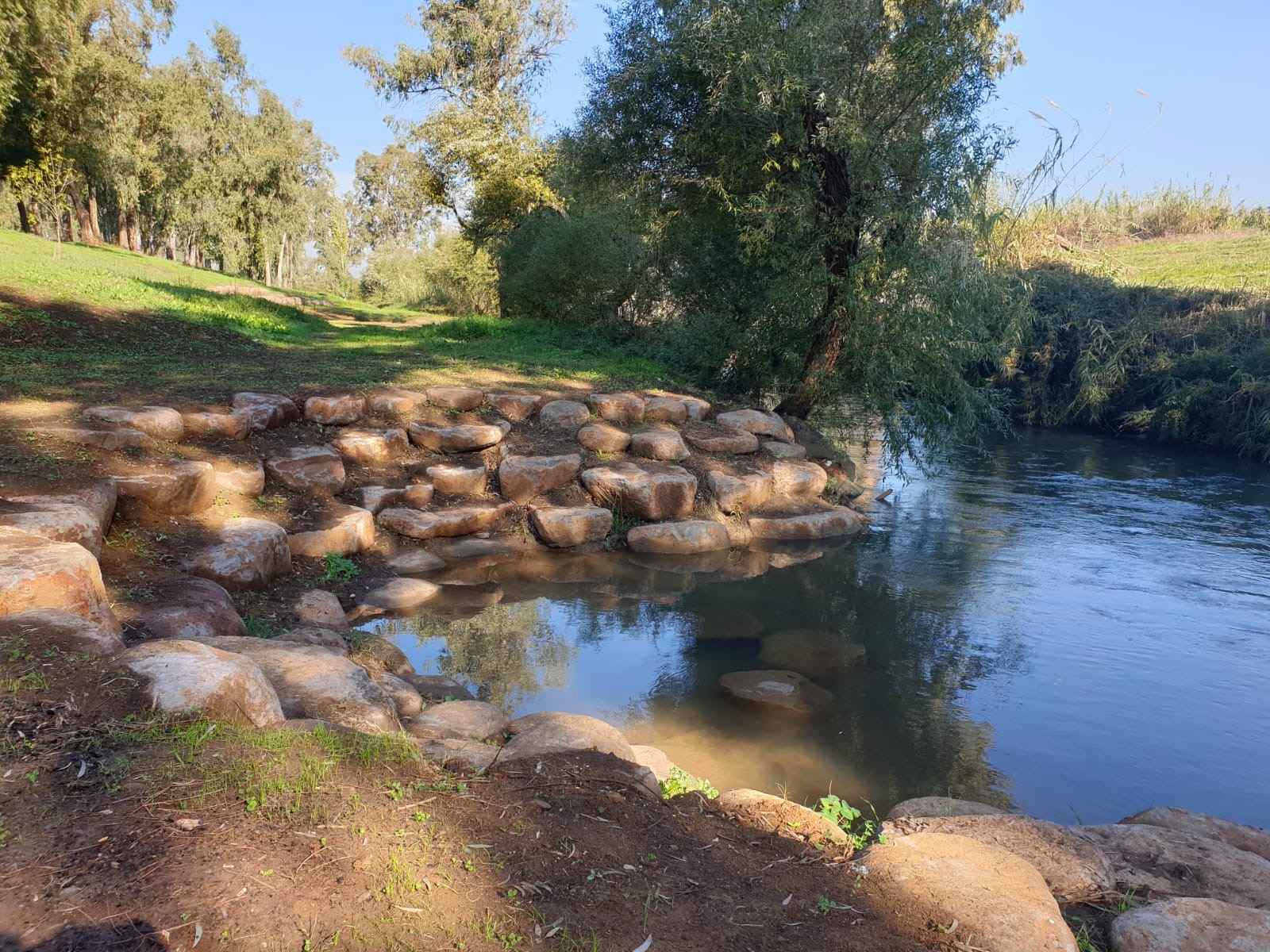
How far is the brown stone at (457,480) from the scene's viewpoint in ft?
29.0

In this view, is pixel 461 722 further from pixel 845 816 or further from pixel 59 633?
pixel 845 816

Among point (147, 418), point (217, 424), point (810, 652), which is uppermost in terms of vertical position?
point (147, 418)

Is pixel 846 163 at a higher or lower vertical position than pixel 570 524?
higher

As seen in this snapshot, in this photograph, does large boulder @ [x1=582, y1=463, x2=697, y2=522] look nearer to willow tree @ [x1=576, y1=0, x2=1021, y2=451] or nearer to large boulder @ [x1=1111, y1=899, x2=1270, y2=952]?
willow tree @ [x1=576, y1=0, x2=1021, y2=451]

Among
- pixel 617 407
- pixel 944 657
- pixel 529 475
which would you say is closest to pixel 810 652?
pixel 944 657

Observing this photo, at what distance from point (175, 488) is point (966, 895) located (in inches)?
243

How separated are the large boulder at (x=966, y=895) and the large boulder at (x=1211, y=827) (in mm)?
1622

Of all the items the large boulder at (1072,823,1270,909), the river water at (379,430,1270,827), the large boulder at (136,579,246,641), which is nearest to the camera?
the large boulder at (1072,823,1270,909)


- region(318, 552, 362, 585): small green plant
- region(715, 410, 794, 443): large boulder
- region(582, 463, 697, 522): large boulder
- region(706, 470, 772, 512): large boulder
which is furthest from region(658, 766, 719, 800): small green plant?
region(715, 410, 794, 443): large boulder

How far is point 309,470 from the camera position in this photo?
8023mm

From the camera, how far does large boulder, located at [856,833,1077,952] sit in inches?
99.2

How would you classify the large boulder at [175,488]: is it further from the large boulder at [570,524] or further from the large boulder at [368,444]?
the large boulder at [570,524]

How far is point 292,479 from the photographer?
7.90 metres

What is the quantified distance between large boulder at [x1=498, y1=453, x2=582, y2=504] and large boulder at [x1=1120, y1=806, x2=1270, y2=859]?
6280 millimetres
